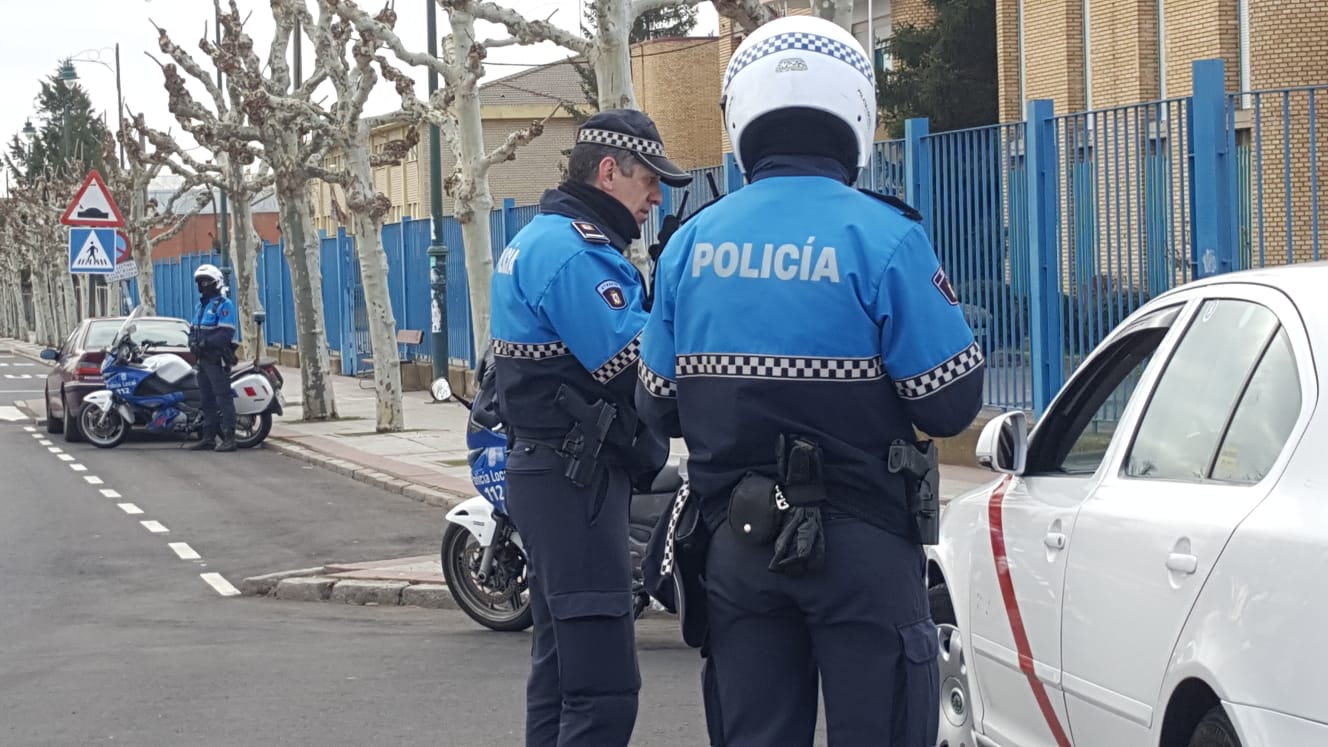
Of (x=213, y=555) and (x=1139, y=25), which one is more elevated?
(x=1139, y=25)

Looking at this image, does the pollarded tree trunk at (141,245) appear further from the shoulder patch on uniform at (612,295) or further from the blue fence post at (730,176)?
the shoulder patch on uniform at (612,295)

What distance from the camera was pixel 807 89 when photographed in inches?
137

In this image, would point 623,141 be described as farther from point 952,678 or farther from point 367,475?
point 367,475

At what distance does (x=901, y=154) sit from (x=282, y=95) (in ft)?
40.0

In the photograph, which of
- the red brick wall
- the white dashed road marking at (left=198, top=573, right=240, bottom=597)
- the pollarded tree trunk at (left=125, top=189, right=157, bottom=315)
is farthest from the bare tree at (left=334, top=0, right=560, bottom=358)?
the red brick wall

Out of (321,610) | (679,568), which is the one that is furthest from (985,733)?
(321,610)

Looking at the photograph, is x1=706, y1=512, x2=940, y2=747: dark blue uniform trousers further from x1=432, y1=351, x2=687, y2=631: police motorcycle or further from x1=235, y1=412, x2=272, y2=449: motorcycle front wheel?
x1=235, y1=412, x2=272, y2=449: motorcycle front wheel

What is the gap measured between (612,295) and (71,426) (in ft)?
63.4

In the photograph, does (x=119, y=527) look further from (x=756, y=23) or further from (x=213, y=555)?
(x=756, y=23)

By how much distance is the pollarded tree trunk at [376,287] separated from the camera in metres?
21.4

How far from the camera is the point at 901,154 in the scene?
15.0 metres

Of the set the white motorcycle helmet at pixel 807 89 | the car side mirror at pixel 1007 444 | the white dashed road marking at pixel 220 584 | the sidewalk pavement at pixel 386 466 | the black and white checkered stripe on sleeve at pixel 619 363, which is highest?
the white motorcycle helmet at pixel 807 89

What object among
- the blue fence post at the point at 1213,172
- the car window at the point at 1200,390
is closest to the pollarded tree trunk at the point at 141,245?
the blue fence post at the point at 1213,172

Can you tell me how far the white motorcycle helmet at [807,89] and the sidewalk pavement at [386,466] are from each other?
3.71 metres
